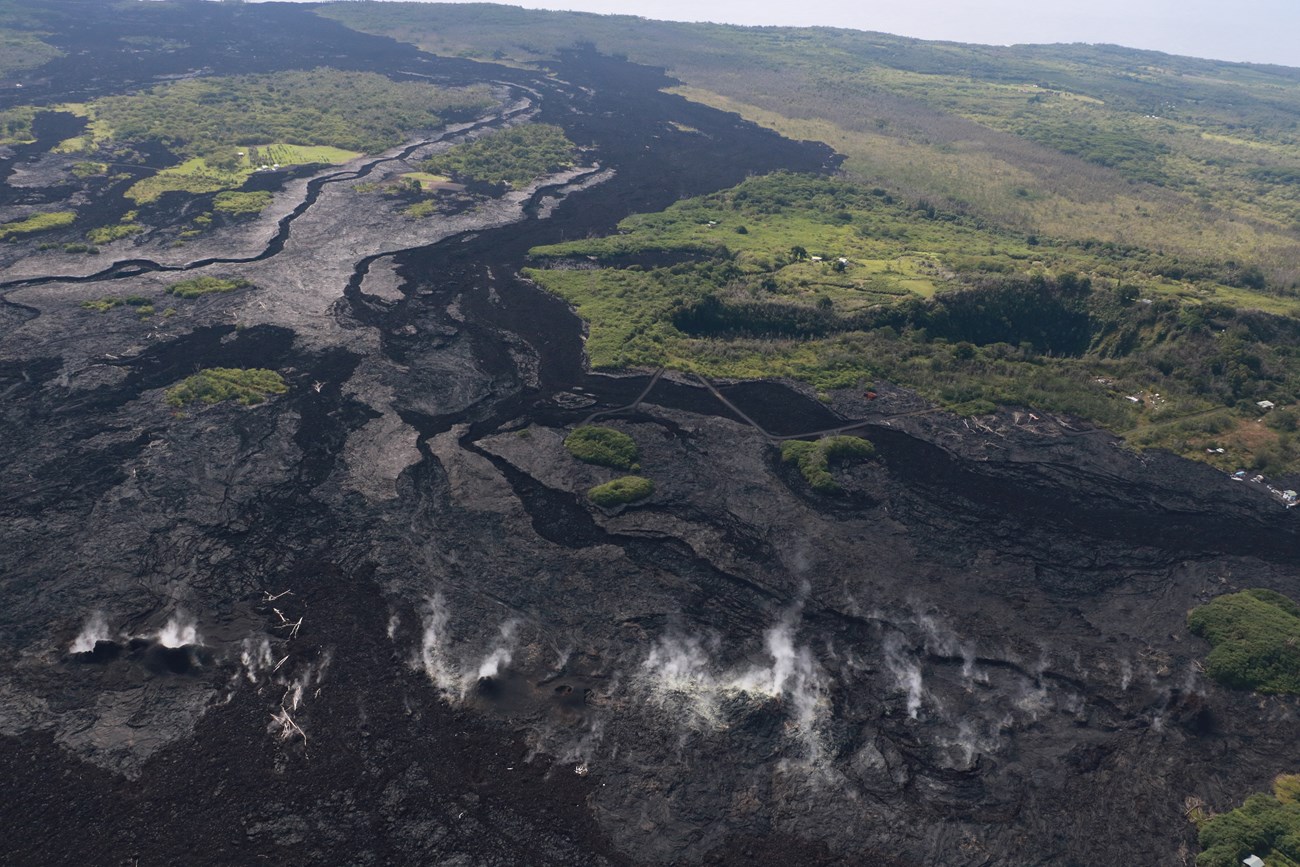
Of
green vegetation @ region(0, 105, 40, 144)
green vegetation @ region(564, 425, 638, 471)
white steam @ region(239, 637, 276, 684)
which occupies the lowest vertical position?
green vegetation @ region(0, 105, 40, 144)

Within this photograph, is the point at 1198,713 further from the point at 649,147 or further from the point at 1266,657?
the point at 649,147

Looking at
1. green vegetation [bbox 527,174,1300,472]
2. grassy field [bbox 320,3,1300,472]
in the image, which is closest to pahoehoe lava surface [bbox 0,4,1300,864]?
green vegetation [bbox 527,174,1300,472]

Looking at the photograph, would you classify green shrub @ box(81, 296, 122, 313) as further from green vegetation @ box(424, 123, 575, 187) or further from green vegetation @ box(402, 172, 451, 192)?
green vegetation @ box(424, 123, 575, 187)

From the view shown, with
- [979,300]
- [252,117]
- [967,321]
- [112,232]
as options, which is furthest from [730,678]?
[252,117]

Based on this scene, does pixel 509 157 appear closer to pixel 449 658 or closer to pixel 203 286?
pixel 203 286

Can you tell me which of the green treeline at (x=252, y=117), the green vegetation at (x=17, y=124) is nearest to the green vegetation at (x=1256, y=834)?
the green treeline at (x=252, y=117)

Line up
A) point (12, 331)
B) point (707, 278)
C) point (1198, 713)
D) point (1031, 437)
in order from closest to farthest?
point (1198, 713) → point (1031, 437) → point (12, 331) → point (707, 278)

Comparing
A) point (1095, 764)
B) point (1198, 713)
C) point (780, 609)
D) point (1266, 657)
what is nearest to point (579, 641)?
point (780, 609)

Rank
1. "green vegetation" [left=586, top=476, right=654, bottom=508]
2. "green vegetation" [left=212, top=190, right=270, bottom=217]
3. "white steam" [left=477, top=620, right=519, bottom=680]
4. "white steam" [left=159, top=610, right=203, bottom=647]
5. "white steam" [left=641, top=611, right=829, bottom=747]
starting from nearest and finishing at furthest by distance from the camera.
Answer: "white steam" [left=641, top=611, right=829, bottom=747]
"white steam" [left=477, top=620, right=519, bottom=680]
"white steam" [left=159, top=610, right=203, bottom=647]
"green vegetation" [left=586, top=476, right=654, bottom=508]
"green vegetation" [left=212, top=190, right=270, bottom=217]
